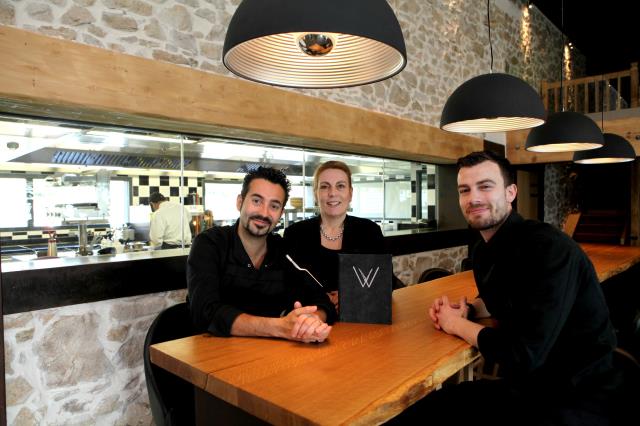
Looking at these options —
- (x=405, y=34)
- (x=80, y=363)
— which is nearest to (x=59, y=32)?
(x=80, y=363)

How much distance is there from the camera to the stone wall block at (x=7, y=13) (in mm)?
2502

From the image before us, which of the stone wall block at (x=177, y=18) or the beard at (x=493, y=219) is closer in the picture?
the beard at (x=493, y=219)

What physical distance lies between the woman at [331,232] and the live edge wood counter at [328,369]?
3.00 feet

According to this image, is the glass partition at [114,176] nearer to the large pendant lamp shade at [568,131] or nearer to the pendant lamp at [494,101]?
the pendant lamp at [494,101]

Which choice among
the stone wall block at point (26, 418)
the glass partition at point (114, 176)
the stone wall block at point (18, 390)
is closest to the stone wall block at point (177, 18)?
the glass partition at point (114, 176)

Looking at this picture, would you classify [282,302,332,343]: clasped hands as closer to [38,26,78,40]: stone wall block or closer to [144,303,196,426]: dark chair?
[144,303,196,426]: dark chair

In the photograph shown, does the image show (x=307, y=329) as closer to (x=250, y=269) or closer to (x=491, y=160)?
(x=250, y=269)

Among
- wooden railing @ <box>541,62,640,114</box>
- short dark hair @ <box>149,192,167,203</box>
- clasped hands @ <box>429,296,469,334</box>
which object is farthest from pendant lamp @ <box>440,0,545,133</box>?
wooden railing @ <box>541,62,640,114</box>

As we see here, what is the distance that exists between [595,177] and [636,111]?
6.38 metres

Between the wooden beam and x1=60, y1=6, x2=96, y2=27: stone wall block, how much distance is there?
20 centimetres

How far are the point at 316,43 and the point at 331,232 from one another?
1.73 m

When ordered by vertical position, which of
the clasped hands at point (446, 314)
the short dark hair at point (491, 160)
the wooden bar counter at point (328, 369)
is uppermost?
the short dark hair at point (491, 160)

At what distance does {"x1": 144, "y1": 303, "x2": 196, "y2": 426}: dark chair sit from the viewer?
1.87 metres

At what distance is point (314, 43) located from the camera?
1453 millimetres
